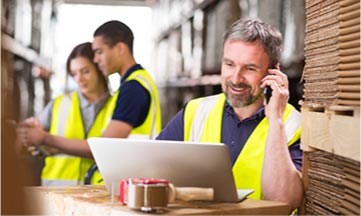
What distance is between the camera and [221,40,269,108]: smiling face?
2316mm

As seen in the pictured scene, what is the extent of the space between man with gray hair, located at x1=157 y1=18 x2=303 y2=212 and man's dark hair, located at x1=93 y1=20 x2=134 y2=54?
94 centimetres

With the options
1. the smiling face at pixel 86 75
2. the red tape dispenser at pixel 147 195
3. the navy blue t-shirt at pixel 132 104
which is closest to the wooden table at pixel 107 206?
the red tape dispenser at pixel 147 195

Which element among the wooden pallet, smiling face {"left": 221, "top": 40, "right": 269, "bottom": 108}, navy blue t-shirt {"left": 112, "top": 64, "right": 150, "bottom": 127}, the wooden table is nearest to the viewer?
the wooden pallet

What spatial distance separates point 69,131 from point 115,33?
1.93 ft

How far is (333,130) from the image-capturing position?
4.91 ft

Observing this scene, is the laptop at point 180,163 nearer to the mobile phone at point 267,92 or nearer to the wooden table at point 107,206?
the wooden table at point 107,206

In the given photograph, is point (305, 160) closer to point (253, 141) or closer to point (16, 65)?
point (253, 141)

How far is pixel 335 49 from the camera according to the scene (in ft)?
5.13

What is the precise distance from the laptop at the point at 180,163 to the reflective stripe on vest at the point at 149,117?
1544mm

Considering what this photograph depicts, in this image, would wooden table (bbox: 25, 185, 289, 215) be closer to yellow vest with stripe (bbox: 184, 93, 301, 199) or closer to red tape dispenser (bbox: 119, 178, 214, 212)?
red tape dispenser (bbox: 119, 178, 214, 212)

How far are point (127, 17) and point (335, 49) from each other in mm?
1982

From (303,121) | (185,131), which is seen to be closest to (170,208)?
(303,121)

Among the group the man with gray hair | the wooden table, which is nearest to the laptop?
the wooden table

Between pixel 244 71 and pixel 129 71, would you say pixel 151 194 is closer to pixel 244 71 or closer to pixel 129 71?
pixel 244 71
